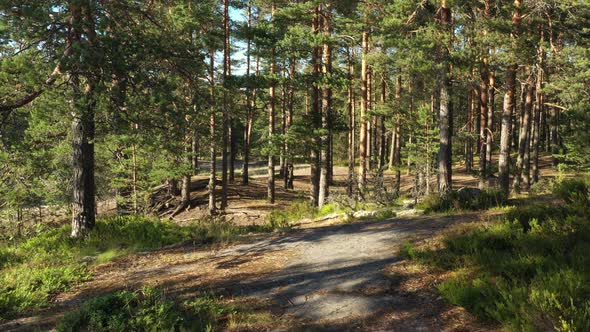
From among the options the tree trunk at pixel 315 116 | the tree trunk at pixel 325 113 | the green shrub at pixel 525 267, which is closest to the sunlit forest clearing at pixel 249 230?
the green shrub at pixel 525 267

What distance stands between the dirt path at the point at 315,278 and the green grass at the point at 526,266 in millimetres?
328

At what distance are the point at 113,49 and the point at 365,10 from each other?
11.2 metres

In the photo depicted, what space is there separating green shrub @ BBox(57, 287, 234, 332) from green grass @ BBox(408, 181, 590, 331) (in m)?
2.89

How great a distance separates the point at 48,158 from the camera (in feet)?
36.3

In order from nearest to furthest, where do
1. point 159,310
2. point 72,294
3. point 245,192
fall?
point 159,310
point 72,294
point 245,192

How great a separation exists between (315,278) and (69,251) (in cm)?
576

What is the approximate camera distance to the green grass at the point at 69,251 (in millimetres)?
5869

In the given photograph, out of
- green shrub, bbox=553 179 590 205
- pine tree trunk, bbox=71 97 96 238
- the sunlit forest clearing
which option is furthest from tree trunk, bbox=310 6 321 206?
green shrub, bbox=553 179 590 205

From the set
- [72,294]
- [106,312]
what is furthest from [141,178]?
[106,312]

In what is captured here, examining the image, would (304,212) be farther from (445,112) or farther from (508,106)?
(508,106)

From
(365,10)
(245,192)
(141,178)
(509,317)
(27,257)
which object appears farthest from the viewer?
(245,192)

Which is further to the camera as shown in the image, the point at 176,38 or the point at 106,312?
the point at 176,38

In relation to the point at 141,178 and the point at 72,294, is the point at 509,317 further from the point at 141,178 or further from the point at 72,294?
the point at 141,178

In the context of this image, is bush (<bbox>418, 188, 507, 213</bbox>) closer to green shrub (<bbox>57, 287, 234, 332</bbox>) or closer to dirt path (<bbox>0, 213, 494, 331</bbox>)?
dirt path (<bbox>0, 213, 494, 331</bbox>)
